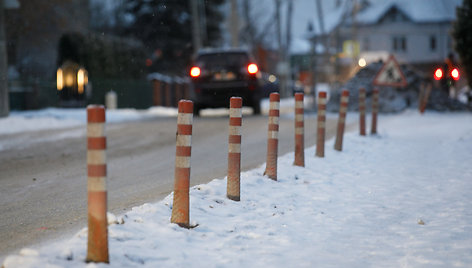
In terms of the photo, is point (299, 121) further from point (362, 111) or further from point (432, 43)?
point (432, 43)

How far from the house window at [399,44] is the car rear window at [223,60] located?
172 ft

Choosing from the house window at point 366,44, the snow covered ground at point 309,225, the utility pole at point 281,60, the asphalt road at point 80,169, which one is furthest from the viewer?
the house window at point 366,44

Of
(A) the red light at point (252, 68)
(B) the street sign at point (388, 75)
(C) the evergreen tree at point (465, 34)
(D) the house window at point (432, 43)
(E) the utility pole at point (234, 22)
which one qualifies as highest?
(D) the house window at point (432, 43)

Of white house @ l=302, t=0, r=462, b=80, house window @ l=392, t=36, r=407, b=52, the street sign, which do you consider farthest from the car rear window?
house window @ l=392, t=36, r=407, b=52

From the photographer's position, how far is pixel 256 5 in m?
59.3

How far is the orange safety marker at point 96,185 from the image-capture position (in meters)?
4.53

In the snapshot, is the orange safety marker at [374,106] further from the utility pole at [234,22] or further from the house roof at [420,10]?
the house roof at [420,10]

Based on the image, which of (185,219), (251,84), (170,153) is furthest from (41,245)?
(251,84)

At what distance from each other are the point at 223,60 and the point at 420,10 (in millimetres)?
52602

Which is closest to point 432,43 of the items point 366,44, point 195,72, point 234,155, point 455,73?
point 366,44

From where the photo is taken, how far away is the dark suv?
829 inches

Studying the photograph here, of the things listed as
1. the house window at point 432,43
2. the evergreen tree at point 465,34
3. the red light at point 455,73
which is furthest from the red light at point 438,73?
the house window at point 432,43

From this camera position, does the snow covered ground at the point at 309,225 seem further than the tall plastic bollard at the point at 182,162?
No

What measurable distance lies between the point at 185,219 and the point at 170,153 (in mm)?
6370
